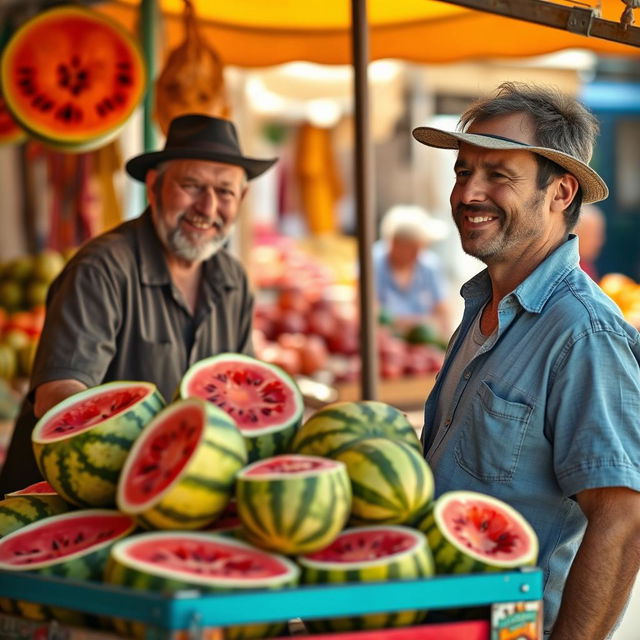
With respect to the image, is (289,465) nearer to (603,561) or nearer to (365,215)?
(603,561)

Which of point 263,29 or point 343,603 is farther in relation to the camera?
point 263,29

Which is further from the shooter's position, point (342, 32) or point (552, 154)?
point (342, 32)

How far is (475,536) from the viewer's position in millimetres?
1753

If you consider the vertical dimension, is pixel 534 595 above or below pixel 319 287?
above

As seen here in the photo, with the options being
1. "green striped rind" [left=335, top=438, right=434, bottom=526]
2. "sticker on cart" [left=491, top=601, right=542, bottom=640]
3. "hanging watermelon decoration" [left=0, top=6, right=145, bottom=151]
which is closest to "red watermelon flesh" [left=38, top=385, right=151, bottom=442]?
"green striped rind" [left=335, top=438, right=434, bottom=526]

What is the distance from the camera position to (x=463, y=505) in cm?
179

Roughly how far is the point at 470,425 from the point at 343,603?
871mm

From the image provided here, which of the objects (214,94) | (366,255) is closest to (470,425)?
(366,255)

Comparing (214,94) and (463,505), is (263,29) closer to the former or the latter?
(214,94)

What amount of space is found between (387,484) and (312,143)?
1103 centimetres

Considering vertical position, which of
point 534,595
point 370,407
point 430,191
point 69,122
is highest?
point 69,122

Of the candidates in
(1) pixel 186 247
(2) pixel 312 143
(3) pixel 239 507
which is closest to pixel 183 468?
(3) pixel 239 507

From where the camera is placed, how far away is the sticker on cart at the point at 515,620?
165cm

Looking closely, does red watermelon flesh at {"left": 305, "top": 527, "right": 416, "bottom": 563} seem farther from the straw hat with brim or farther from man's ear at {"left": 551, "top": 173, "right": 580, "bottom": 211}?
man's ear at {"left": 551, "top": 173, "right": 580, "bottom": 211}
